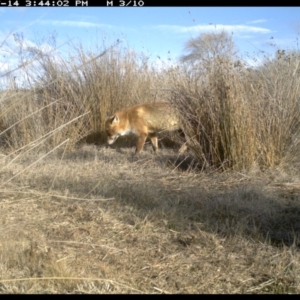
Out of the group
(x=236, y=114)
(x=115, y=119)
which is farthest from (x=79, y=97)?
(x=236, y=114)

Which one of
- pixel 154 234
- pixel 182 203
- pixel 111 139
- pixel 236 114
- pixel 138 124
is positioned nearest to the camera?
pixel 154 234

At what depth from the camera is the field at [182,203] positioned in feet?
9.37

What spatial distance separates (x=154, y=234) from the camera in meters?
3.54

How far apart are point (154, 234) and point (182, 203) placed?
82 centimetres

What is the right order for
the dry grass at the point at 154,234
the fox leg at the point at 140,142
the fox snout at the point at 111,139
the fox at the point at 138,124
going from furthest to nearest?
the fox snout at the point at 111,139, the fox at the point at 138,124, the fox leg at the point at 140,142, the dry grass at the point at 154,234

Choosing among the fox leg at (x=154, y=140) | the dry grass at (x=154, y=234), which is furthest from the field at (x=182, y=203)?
the fox leg at (x=154, y=140)

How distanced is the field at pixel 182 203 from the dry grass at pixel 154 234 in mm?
10

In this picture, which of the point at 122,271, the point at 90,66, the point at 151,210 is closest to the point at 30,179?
the point at 151,210

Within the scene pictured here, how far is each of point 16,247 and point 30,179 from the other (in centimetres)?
196

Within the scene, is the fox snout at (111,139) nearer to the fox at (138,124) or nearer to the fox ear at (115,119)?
the fox at (138,124)

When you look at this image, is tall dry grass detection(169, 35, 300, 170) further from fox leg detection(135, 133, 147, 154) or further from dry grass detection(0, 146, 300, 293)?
fox leg detection(135, 133, 147, 154)

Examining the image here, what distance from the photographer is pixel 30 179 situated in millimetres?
5078

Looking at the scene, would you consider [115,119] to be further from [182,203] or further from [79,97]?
[182,203]

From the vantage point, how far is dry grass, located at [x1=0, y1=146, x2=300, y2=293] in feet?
9.09
